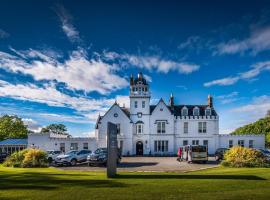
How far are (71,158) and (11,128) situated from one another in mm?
48996

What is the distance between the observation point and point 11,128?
78.2 m

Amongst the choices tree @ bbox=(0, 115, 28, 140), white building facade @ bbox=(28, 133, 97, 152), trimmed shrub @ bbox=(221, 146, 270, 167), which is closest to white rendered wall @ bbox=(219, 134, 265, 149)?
white building facade @ bbox=(28, 133, 97, 152)

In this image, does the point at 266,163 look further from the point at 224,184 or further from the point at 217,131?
the point at 217,131

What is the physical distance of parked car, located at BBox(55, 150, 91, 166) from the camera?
111 ft

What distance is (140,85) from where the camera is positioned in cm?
5809

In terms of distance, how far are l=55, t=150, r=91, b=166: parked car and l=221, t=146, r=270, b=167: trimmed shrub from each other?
15192 mm

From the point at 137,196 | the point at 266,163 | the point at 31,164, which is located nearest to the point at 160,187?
the point at 137,196

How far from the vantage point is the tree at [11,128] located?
7656 cm

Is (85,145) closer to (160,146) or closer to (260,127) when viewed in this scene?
(160,146)

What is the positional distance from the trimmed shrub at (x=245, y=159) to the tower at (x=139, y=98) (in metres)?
29.5

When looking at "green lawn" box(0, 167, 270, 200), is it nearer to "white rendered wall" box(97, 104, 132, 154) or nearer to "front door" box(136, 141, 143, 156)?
"white rendered wall" box(97, 104, 132, 154)

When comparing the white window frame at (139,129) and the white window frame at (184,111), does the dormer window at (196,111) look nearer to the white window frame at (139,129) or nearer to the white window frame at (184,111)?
the white window frame at (184,111)

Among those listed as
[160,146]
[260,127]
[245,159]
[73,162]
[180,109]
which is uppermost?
[180,109]

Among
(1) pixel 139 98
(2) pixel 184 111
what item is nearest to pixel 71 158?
(1) pixel 139 98
